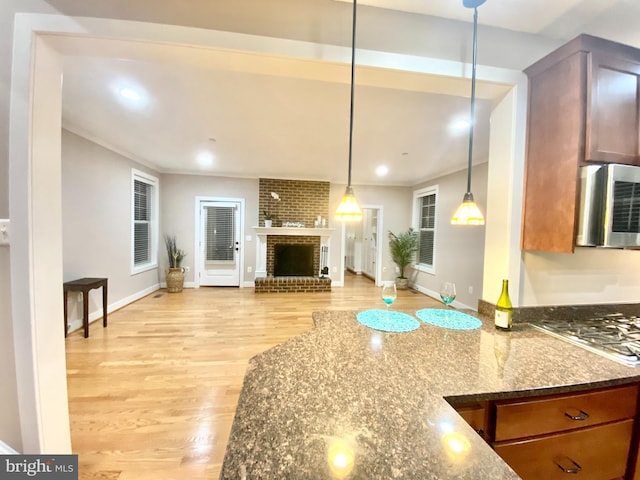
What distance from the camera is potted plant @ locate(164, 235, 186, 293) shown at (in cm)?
501

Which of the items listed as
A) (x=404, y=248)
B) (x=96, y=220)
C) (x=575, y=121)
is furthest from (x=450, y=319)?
(x=404, y=248)

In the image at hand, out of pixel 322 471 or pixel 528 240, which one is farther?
pixel 528 240

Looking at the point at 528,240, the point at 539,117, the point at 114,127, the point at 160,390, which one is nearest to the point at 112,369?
the point at 160,390

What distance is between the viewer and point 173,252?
Answer: 17.2 feet

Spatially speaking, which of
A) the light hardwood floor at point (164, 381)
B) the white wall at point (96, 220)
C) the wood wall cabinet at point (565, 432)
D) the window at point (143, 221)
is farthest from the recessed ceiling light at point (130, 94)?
the wood wall cabinet at point (565, 432)

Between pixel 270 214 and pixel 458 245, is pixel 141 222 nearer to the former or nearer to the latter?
pixel 270 214

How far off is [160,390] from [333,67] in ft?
8.52

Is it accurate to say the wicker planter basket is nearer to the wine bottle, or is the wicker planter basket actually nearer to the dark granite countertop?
the dark granite countertop

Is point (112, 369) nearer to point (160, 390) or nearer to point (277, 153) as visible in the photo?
point (160, 390)

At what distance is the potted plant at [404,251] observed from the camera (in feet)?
18.8

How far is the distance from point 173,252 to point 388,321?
5125 mm

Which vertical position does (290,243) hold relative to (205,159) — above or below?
below

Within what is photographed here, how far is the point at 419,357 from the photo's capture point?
98 cm

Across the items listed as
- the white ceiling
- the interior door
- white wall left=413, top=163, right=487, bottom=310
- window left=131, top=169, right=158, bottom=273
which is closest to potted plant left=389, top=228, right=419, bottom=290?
white wall left=413, top=163, right=487, bottom=310
